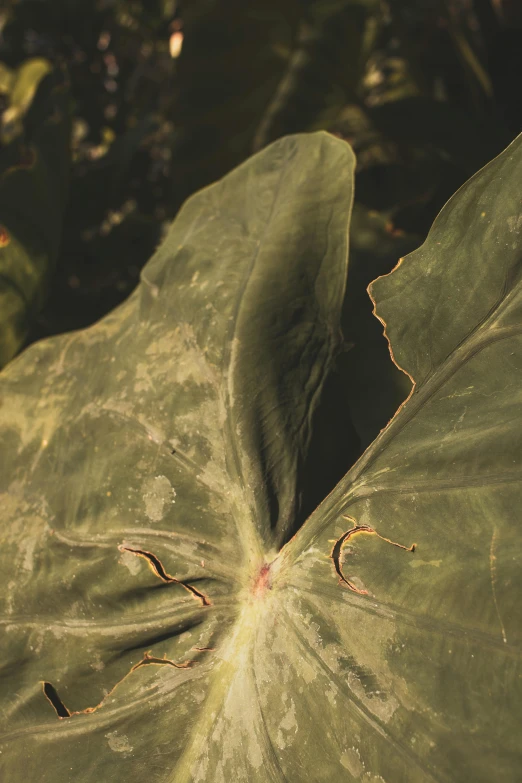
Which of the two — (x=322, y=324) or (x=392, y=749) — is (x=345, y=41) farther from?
(x=392, y=749)

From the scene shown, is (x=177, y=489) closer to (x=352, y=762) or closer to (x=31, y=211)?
(x=352, y=762)

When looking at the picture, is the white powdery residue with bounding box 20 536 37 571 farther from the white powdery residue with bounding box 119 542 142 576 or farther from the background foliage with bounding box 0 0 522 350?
the background foliage with bounding box 0 0 522 350

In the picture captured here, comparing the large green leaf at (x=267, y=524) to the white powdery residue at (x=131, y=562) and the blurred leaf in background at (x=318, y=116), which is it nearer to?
the white powdery residue at (x=131, y=562)

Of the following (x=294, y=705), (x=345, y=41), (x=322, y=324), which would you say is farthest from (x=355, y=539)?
(x=345, y=41)

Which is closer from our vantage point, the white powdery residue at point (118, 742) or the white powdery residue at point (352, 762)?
the white powdery residue at point (352, 762)

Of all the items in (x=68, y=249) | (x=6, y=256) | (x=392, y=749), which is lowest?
(x=392, y=749)

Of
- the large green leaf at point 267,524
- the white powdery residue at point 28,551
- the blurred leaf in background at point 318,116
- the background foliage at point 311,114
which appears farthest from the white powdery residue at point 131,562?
the background foliage at point 311,114

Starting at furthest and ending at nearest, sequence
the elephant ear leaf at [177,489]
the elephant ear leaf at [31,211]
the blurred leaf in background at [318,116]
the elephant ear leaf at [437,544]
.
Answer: the blurred leaf in background at [318,116]
the elephant ear leaf at [31,211]
the elephant ear leaf at [177,489]
the elephant ear leaf at [437,544]

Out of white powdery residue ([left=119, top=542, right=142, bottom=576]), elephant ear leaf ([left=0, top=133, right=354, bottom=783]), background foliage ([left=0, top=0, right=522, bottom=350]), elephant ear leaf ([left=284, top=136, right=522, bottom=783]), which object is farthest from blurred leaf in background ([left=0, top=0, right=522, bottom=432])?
white powdery residue ([left=119, top=542, right=142, bottom=576])

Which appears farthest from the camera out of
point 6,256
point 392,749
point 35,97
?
point 35,97
